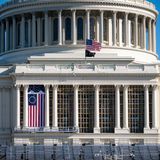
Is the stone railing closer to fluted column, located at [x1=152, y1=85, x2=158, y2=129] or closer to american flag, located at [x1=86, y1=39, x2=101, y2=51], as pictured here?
fluted column, located at [x1=152, y1=85, x2=158, y2=129]

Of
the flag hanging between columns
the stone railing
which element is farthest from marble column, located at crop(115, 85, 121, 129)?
the flag hanging between columns

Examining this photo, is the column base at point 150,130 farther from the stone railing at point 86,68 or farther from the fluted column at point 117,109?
the stone railing at point 86,68

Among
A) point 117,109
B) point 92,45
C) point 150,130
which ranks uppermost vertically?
point 92,45

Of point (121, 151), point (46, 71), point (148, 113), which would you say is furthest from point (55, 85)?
point (121, 151)

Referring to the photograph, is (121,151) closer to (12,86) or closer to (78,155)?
(78,155)

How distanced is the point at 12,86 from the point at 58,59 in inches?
374

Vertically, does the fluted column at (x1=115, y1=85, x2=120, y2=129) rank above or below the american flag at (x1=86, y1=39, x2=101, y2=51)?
below

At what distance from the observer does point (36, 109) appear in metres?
185

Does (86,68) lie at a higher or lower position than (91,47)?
lower

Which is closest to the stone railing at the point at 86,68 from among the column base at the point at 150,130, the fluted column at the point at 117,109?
the fluted column at the point at 117,109

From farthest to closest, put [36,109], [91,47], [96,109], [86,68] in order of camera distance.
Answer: [91,47], [86,68], [36,109], [96,109]

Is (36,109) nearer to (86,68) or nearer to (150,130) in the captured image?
(86,68)

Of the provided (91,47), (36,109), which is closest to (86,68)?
(91,47)

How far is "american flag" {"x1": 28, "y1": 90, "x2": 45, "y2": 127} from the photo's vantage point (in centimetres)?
18500
